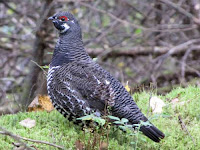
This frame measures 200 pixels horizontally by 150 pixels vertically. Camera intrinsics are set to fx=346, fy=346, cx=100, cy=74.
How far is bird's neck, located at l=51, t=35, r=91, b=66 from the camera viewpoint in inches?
182

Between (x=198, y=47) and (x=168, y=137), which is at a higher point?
(x=198, y=47)

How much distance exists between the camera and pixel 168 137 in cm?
423

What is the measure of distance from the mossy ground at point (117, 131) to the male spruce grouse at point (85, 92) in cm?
20

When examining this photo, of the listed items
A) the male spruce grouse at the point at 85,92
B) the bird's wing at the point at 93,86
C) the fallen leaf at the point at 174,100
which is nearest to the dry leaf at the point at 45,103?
the male spruce grouse at the point at 85,92

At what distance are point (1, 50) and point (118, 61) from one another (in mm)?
3345

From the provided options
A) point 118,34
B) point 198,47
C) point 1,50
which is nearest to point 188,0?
point 198,47

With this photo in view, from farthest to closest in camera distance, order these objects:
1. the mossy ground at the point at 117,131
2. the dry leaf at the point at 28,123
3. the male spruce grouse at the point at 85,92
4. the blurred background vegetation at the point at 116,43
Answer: the blurred background vegetation at the point at 116,43 → the dry leaf at the point at 28,123 → the male spruce grouse at the point at 85,92 → the mossy ground at the point at 117,131

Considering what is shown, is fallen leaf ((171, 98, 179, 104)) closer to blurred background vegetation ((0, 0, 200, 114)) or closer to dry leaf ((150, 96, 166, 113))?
dry leaf ((150, 96, 166, 113))

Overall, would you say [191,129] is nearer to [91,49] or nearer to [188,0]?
[91,49]

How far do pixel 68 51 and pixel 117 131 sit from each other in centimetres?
128

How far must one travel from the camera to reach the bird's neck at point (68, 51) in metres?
4.63

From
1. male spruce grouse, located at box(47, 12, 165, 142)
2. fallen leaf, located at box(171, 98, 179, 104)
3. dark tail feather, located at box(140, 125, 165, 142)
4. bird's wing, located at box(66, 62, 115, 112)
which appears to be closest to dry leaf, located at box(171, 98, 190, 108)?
fallen leaf, located at box(171, 98, 179, 104)

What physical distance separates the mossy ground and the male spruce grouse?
20 cm

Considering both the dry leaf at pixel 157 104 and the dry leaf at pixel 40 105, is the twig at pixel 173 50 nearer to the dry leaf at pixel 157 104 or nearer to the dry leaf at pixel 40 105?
the dry leaf at pixel 157 104
